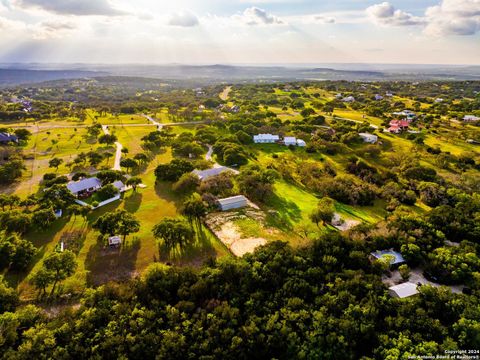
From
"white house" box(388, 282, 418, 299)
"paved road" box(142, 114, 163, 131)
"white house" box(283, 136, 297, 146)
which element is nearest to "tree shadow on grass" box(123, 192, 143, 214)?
"white house" box(388, 282, 418, 299)

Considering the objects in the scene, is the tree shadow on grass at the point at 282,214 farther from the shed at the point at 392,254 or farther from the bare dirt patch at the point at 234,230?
the shed at the point at 392,254

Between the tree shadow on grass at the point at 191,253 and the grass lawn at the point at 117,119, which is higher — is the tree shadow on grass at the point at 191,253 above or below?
below

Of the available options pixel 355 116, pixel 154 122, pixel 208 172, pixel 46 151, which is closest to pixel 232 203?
pixel 208 172

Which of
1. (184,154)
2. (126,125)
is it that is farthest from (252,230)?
(126,125)

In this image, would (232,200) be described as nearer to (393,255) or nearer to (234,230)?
(234,230)

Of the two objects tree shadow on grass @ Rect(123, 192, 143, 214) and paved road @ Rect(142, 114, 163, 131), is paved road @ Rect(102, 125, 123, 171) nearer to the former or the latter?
tree shadow on grass @ Rect(123, 192, 143, 214)

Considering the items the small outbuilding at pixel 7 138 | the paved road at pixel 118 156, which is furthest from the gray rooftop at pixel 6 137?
the paved road at pixel 118 156
